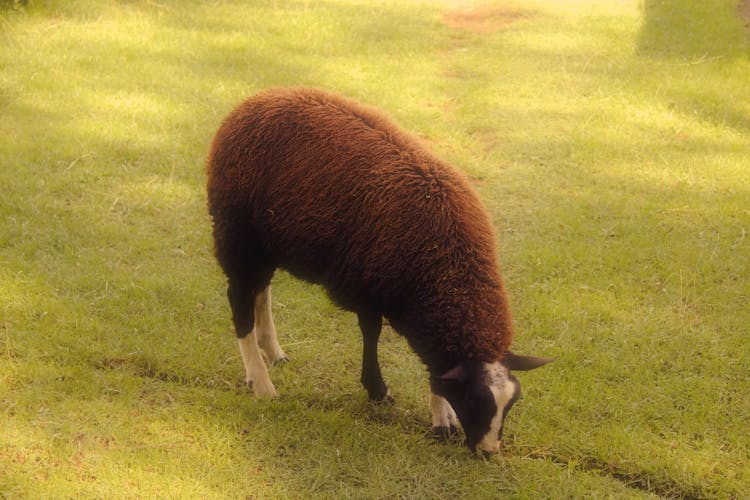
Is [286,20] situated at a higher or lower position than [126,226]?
higher

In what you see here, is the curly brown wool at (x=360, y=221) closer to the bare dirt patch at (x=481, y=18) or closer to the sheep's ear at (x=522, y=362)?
the sheep's ear at (x=522, y=362)

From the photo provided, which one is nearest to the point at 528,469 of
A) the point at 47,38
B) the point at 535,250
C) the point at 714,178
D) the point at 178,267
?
the point at 535,250

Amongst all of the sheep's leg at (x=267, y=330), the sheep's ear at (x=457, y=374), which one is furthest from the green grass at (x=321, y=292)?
the sheep's ear at (x=457, y=374)

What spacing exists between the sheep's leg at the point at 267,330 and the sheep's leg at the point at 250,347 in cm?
28

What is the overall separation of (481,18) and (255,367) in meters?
9.22

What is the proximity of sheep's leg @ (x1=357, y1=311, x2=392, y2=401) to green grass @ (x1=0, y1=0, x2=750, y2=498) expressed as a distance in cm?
13

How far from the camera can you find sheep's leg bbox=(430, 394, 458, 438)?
4.71 metres

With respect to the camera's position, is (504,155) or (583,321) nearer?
(583,321)

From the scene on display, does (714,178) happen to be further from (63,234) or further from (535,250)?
(63,234)

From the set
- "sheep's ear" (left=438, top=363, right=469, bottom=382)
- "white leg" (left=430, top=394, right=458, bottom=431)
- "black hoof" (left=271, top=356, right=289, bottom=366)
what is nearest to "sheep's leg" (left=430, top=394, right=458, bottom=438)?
"white leg" (left=430, top=394, right=458, bottom=431)

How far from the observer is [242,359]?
5301 millimetres

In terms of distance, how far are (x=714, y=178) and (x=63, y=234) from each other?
6.34 metres

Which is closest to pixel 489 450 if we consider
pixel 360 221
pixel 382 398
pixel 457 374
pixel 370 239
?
pixel 457 374

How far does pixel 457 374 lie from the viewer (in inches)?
162
